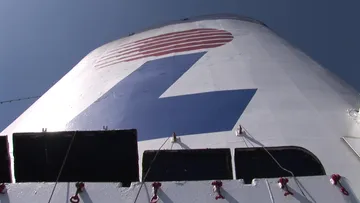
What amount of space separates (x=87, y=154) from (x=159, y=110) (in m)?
3.20

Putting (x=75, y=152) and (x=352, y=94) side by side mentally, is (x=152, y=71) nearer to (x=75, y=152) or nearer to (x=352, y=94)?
(x=352, y=94)

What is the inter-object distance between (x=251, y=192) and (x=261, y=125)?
9.89 feet

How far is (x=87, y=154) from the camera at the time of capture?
4.25 m

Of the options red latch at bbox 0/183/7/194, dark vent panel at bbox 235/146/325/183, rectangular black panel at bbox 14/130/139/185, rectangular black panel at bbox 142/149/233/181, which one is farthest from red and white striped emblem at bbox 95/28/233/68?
red latch at bbox 0/183/7/194

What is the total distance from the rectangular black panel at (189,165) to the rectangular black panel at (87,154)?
0.21 m

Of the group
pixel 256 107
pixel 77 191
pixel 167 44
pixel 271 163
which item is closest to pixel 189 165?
pixel 271 163

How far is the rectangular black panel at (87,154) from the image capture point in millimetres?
4215

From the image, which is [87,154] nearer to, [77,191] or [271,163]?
[77,191]

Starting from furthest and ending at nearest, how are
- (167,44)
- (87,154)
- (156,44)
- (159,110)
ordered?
(156,44) → (167,44) → (159,110) → (87,154)

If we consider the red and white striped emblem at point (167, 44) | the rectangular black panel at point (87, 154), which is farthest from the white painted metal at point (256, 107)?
the rectangular black panel at point (87, 154)

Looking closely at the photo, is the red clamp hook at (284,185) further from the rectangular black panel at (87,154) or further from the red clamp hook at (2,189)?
the red clamp hook at (2,189)

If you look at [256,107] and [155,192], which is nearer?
[155,192]

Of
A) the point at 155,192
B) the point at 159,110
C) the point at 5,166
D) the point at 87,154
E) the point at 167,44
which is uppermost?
the point at 167,44

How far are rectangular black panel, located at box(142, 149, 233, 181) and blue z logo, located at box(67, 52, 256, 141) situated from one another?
214 centimetres
